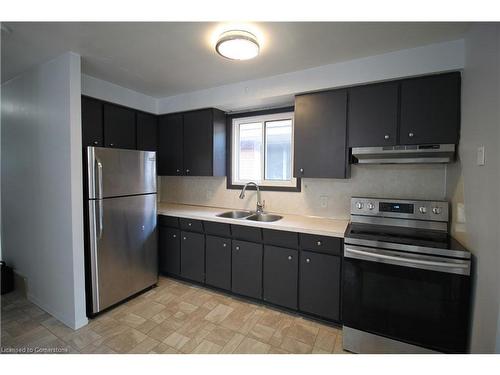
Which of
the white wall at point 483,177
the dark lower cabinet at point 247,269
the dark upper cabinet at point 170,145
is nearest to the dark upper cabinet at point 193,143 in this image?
the dark upper cabinet at point 170,145

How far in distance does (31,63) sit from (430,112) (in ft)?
11.2

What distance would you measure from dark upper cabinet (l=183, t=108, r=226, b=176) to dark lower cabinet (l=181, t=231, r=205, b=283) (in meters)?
0.80

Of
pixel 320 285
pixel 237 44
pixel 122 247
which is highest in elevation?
pixel 237 44

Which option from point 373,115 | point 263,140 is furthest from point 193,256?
point 373,115

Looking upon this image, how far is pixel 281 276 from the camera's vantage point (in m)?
2.14

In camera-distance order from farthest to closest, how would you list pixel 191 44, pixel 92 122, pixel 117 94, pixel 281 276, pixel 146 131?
1. pixel 146 131
2. pixel 117 94
3. pixel 92 122
4. pixel 281 276
5. pixel 191 44

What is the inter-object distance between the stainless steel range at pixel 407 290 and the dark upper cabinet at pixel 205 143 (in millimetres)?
1773

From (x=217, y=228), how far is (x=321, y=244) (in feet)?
3.56

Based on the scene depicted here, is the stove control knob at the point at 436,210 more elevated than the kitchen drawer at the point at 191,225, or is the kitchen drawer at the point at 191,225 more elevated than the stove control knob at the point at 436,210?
the stove control knob at the point at 436,210

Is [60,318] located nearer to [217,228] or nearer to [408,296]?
[217,228]

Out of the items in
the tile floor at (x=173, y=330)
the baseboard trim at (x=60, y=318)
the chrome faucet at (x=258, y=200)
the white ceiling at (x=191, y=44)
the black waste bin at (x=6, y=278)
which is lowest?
the tile floor at (x=173, y=330)

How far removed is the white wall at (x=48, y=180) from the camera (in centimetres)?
187

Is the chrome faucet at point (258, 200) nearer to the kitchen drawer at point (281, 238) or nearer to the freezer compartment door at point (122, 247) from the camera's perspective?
the kitchen drawer at point (281, 238)

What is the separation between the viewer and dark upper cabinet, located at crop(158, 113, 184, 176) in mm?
3027
